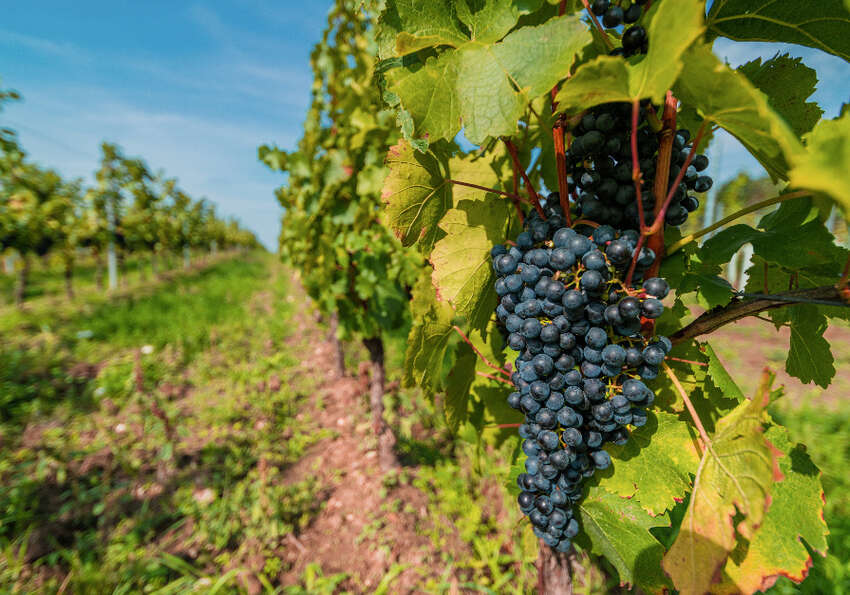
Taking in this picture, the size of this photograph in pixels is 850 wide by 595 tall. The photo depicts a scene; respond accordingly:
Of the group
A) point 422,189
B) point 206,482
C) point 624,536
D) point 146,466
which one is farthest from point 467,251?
point 146,466

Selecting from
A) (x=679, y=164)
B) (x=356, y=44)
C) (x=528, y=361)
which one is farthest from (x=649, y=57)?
(x=356, y=44)

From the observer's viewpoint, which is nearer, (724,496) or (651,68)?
(651,68)

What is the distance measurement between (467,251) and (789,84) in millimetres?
915

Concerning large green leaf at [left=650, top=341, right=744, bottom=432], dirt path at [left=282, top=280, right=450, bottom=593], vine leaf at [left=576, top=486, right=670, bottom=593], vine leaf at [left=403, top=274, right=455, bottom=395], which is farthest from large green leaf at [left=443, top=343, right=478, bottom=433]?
dirt path at [left=282, top=280, right=450, bottom=593]

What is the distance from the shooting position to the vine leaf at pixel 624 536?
1.06 m

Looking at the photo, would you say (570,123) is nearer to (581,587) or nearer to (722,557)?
(722,557)

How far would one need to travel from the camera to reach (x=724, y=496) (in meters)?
0.80

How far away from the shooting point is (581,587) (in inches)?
102

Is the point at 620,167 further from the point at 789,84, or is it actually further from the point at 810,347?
the point at 810,347

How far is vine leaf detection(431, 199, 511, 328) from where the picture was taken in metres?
1.12

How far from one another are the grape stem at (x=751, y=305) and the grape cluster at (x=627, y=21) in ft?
2.00

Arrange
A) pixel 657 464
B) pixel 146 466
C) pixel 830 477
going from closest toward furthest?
pixel 657 464 < pixel 830 477 < pixel 146 466

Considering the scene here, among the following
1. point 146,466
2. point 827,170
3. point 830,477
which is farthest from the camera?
point 146,466

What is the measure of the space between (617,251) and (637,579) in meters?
0.94
